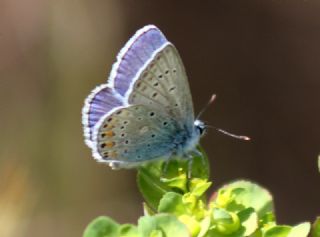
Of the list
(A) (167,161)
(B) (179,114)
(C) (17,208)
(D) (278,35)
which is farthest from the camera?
(D) (278,35)

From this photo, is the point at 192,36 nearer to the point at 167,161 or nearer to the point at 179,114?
the point at 179,114

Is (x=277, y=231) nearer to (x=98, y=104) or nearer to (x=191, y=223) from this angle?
(x=191, y=223)

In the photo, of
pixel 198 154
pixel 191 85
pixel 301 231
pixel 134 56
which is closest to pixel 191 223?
pixel 301 231

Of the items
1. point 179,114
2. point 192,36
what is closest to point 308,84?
point 192,36

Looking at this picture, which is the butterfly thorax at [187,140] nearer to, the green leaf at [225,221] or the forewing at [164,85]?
the forewing at [164,85]

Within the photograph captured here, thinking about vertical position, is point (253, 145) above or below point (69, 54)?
below

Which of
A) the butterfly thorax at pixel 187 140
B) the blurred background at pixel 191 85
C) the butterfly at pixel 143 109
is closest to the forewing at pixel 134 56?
the butterfly at pixel 143 109

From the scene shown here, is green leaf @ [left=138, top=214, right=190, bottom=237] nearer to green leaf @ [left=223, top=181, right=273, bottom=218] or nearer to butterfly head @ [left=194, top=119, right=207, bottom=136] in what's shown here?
green leaf @ [left=223, top=181, right=273, bottom=218]

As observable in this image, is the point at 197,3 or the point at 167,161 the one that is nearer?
the point at 167,161
